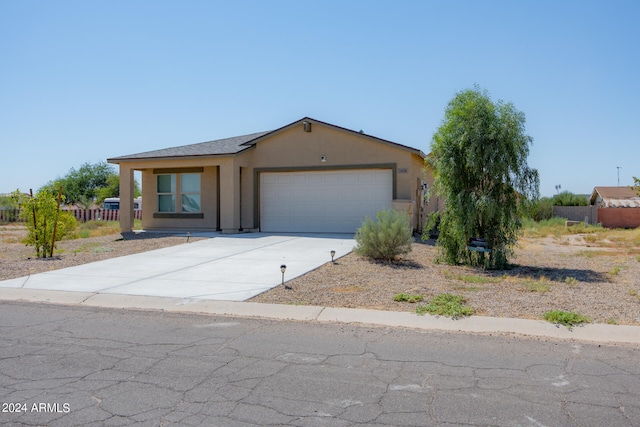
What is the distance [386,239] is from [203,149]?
12067 mm

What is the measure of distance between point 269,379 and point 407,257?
9.60 meters

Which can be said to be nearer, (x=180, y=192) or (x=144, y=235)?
(x=144, y=235)

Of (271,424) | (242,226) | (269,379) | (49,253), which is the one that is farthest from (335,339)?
(242,226)

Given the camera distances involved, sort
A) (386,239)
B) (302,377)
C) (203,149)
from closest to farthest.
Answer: (302,377), (386,239), (203,149)

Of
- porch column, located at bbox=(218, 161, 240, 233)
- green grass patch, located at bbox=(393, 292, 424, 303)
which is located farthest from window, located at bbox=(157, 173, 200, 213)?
green grass patch, located at bbox=(393, 292, 424, 303)

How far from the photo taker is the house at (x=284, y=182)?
20156 millimetres

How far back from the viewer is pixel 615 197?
44.3 m

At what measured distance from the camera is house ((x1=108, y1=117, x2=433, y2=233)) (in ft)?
66.1

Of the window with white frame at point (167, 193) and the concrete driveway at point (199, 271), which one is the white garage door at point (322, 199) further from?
the window with white frame at point (167, 193)

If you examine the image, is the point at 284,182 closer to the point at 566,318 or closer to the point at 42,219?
the point at 42,219

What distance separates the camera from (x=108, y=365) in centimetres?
562

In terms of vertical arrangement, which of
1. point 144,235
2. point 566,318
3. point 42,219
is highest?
point 42,219

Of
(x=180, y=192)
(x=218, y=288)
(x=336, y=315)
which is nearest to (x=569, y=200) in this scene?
(x=180, y=192)

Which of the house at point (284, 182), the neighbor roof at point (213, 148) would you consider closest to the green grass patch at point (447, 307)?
the house at point (284, 182)
